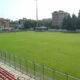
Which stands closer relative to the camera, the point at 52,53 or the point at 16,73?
the point at 16,73

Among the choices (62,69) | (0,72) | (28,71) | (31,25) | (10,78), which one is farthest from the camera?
(31,25)

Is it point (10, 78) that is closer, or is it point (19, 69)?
point (10, 78)

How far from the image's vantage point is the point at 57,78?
10820 mm

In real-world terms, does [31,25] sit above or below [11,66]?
above

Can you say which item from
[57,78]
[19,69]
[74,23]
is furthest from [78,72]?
[74,23]

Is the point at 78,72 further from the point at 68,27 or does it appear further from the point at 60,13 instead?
the point at 60,13

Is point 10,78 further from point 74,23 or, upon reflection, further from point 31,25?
point 31,25

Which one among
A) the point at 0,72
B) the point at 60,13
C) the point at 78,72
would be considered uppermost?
the point at 60,13

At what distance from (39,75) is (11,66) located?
407cm

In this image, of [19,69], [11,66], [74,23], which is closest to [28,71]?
[19,69]

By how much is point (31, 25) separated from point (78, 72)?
8859cm

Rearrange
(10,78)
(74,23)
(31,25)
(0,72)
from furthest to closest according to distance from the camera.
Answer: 1. (31,25)
2. (74,23)
3. (0,72)
4. (10,78)

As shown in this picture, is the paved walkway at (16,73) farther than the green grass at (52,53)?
No

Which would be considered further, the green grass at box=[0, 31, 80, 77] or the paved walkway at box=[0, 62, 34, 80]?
the green grass at box=[0, 31, 80, 77]
